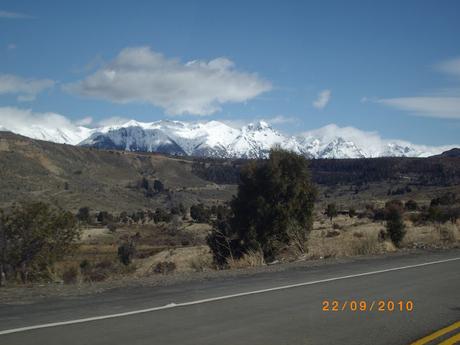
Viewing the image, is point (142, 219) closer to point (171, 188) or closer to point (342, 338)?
point (171, 188)

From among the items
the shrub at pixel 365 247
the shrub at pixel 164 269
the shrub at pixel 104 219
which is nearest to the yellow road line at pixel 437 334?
the shrub at pixel 164 269

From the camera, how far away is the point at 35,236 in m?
24.9

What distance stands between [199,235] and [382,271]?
149ft

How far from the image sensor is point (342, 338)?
784cm

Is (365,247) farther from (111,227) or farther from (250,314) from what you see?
(111,227)

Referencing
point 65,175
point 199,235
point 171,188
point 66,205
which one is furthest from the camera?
Result: point 171,188

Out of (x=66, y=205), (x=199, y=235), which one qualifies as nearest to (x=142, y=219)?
(x=66, y=205)

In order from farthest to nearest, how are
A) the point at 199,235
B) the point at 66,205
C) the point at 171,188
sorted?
the point at 171,188 < the point at 66,205 < the point at 199,235

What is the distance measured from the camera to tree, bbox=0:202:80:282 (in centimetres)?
2328
